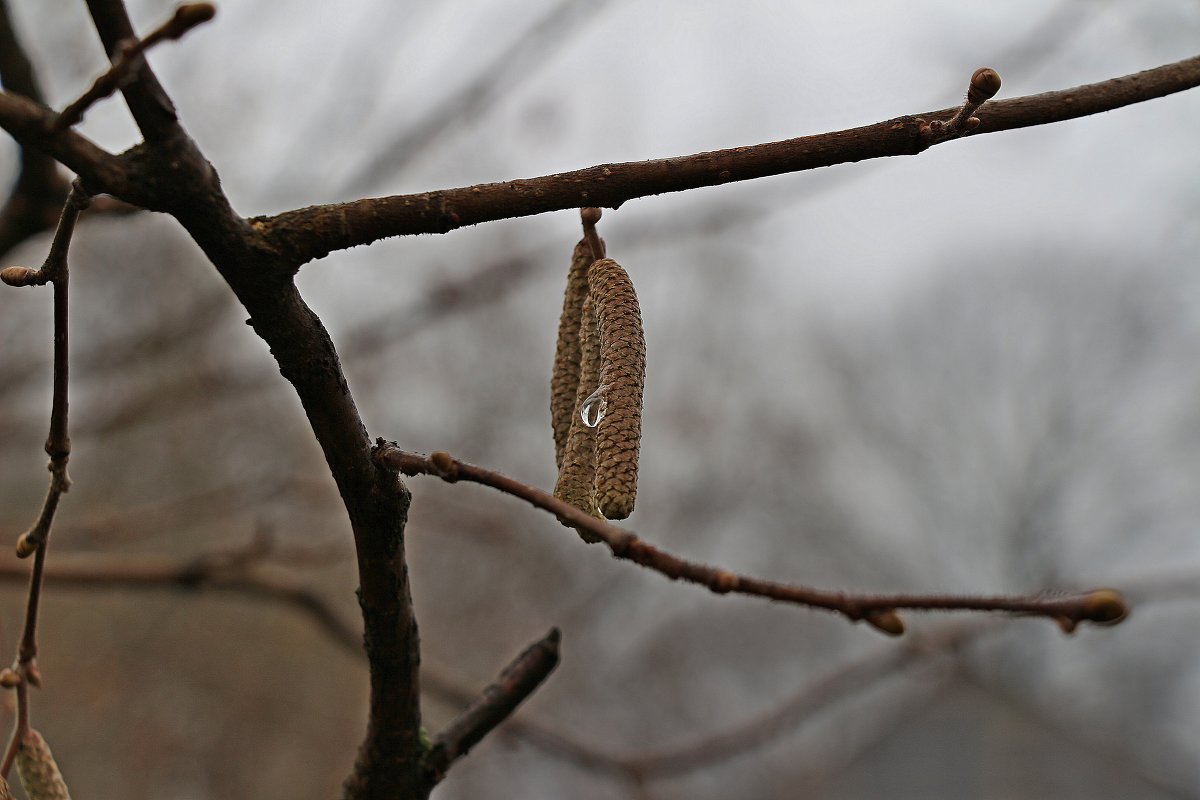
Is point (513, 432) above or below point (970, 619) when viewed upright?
above

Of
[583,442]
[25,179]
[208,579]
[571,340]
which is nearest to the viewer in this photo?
[583,442]

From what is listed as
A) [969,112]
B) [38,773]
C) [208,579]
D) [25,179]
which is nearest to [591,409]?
[969,112]

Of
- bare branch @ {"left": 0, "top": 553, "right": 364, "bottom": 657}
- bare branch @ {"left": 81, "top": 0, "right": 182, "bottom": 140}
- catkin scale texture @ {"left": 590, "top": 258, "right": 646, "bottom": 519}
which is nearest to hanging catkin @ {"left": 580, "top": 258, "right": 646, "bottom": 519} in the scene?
catkin scale texture @ {"left": 590, "top": 258, "right": 646, "bottom": 519}

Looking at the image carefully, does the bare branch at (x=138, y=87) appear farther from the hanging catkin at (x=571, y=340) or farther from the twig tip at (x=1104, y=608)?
the twig tip at (x=1104, y=608)

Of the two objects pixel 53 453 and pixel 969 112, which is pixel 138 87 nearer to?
pixel 53 453

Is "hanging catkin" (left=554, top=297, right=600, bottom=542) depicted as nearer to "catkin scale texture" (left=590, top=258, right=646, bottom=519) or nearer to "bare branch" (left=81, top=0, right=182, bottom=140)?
"catkin scale texture" (left=590, top=258, right=646, bottom=519)

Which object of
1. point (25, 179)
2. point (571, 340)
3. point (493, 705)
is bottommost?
point (493, 705)

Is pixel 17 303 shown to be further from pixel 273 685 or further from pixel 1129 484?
pixel 1129 484

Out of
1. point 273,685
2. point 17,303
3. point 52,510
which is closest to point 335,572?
point 273,685
